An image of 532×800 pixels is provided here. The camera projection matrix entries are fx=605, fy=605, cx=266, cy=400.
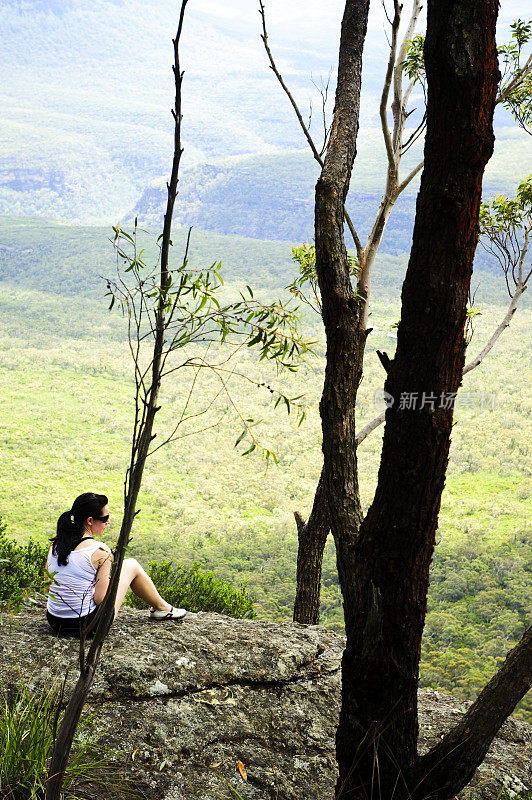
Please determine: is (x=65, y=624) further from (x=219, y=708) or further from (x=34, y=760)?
(x=34, y=760)

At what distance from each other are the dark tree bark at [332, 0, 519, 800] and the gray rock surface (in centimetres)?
55

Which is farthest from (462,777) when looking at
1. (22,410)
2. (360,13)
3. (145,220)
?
(145,220)

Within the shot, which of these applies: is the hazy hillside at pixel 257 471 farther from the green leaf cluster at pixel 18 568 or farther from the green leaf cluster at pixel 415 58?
the green leaf cluster at pixel 415 58

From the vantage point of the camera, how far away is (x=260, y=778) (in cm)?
208

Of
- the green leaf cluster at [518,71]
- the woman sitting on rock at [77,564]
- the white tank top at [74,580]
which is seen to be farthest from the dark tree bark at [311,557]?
the green leaf cluster at [518,71]

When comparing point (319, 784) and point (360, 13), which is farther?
point (360, 13)

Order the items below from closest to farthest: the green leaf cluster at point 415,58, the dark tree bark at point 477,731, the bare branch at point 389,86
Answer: the dark tree bark at point 477,731
the bare branch at point 389,86
the green leaf cluster at point 415,58

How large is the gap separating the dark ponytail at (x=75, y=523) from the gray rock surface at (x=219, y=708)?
1.29 ft

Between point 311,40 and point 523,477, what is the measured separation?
17405 centimetres

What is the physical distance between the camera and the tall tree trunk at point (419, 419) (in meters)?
1.45

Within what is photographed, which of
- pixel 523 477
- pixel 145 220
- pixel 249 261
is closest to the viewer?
pixel 523 477

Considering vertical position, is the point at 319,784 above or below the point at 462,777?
below

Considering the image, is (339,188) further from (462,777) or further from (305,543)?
(305,543)

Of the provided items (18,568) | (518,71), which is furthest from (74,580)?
(518,71)
